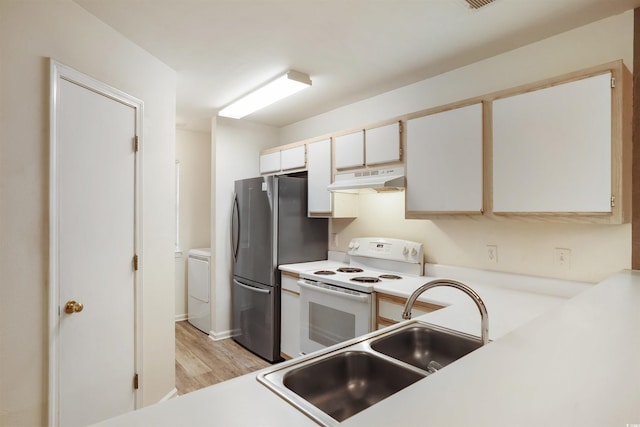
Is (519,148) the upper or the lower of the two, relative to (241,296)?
upper

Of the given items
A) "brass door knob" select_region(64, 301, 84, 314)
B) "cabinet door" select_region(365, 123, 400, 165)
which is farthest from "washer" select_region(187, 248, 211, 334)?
"cabinet door" select_region(365, 123, 400, 165)

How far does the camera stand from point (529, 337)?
858 millimetres

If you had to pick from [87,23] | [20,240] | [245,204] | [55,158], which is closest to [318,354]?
[20,240]

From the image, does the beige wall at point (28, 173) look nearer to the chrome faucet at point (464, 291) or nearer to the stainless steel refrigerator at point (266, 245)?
the chrome faucet at point (464, 291)

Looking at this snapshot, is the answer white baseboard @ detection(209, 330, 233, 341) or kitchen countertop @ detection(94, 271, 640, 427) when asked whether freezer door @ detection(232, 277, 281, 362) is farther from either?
kitchen countertop @ detection(94, 271, 640, 427)

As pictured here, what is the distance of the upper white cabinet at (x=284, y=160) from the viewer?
349 centimetres

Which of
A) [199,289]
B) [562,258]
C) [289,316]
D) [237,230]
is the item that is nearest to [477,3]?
[562,258]

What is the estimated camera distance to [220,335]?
12.6ft

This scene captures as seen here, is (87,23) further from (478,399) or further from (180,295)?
(180,295)

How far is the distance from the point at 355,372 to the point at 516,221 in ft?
5.45

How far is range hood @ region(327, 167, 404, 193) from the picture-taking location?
2543mm

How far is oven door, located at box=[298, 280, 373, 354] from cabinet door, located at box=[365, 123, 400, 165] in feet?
3.65

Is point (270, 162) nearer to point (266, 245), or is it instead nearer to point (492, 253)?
point (266, 245)

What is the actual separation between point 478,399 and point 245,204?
3.31 metres
